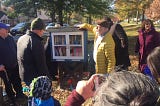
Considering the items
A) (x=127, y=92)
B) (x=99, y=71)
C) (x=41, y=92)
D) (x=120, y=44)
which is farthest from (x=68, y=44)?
(x=127, y=92)

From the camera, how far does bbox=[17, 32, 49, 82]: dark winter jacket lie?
541cm

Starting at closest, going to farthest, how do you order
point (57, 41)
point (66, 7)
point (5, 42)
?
point (5, 42)
point (57, 41)
point (66, 7)

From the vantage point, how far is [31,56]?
5484mm

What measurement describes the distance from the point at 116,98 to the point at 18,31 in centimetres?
3183

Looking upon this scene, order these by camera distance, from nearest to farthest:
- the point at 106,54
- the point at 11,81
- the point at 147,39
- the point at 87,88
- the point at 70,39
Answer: the point at 87,88 < the point at 106,54 < the point at 147,39 < the point at 11,81 < the point at 70,39

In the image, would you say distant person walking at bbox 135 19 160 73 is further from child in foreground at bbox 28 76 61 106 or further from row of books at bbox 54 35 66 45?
child in foreground at bbox 28 76 61 106

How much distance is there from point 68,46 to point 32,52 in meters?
2.97

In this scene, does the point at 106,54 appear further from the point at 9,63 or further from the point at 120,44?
the point at 9,63

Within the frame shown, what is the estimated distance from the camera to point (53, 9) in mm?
25234

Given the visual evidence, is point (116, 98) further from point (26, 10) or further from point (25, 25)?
point (25, 25)

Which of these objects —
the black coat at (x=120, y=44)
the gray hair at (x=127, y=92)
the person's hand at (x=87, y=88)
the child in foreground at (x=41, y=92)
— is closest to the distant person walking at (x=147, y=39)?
the black coat at (x=120, y=44)

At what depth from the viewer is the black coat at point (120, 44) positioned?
669cm

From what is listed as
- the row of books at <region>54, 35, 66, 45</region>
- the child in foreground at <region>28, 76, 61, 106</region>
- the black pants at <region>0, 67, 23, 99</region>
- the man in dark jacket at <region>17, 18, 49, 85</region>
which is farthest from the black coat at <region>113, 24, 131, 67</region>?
the child in foreground at <region>28, 76, 61, 106</region>

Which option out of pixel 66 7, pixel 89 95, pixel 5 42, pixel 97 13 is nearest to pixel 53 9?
pixel 66 7
